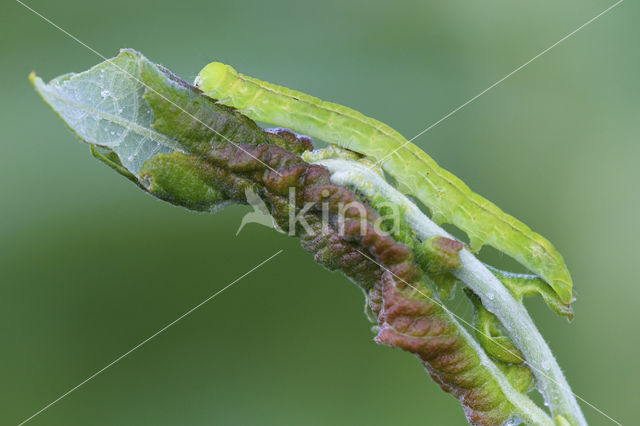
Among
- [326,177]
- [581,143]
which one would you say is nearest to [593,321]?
[581,143]

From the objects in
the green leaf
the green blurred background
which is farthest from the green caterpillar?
the green blurred background

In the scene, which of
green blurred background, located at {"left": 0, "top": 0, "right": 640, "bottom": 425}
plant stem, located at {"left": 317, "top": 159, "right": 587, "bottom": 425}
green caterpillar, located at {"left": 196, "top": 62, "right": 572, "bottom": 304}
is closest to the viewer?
plant stem, located at {"left": 317, "top": 159, "right": 587, "bottom": 425}

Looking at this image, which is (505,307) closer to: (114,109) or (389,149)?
(389,149)

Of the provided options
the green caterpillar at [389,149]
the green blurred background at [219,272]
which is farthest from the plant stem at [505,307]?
the green blurred background at [219,272]

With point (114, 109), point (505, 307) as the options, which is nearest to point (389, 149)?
point (505, 307)

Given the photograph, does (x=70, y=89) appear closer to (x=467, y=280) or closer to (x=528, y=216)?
(x=467, y=280)

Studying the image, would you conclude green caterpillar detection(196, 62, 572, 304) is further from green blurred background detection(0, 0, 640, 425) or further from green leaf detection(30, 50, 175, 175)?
green blurred background detection(0, 0, 640, 425)
